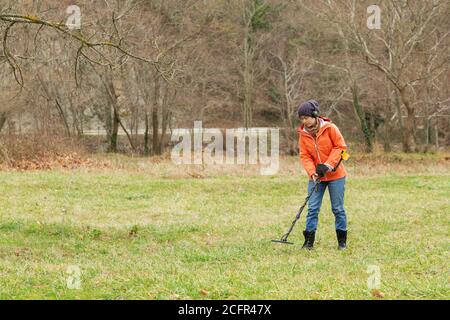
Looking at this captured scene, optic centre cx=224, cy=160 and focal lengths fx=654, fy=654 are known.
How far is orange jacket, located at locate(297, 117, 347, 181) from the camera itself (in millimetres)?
8680

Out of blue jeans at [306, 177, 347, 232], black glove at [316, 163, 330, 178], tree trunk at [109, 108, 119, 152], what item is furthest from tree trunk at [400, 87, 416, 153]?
black glove at [316, 163, 330, 178]

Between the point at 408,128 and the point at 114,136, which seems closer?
the point at 408,128

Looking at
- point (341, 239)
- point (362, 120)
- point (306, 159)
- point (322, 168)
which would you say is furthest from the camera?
point (362, 120)

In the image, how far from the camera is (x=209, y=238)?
1060 centimetres

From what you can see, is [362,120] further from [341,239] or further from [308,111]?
[308,111]

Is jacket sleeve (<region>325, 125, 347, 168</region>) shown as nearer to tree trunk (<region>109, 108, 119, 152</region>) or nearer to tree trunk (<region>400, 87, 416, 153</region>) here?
tree trunk (<region>400, 87, 416, 153</region>)

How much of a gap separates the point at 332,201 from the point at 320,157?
62 cm

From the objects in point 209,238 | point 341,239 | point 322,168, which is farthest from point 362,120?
point 322,168

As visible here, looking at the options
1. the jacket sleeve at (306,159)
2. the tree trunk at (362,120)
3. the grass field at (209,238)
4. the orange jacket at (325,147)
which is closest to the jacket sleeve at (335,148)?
the orange jacket at (325,147)

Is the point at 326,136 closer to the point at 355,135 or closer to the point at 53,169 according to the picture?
the point at 53,169

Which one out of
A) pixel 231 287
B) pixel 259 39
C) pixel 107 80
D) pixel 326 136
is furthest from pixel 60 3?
pixel 231 287

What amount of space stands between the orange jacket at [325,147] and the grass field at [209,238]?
111 cm
